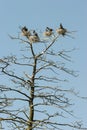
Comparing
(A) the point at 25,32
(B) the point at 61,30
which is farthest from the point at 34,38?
(B) the point at 61,30

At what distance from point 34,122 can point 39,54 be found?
224 centimetres

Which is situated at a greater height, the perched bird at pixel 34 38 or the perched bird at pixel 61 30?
the perched bird at pixel 61 30

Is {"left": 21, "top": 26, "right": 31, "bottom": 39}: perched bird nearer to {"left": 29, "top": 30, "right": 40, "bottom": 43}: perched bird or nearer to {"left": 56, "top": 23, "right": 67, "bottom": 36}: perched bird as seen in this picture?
{"left": 29, "top": 30, "right": 40, "bottom": 43}: perched bird

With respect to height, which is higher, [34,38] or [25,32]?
[25,32]

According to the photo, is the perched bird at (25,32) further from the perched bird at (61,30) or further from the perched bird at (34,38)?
the perched bird at (61,30)

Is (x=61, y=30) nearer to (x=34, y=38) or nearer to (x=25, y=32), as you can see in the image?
(x=34, y=38)

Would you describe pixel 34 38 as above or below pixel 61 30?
below

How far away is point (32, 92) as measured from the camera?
52.6 feet

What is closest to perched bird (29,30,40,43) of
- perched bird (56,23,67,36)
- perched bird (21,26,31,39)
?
perched bird (21,26,31,39)

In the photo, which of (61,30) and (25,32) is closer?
(25,32)

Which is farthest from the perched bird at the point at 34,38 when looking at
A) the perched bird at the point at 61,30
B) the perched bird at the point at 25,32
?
the perched bird at the point at 61,30

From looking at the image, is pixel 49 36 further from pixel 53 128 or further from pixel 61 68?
pixel 53 128

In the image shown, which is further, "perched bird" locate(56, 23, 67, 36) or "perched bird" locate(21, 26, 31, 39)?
"perched bird" locate(56, 23, 67, 36)

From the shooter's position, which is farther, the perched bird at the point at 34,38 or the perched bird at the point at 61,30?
the perched bird at the point at 61,30
